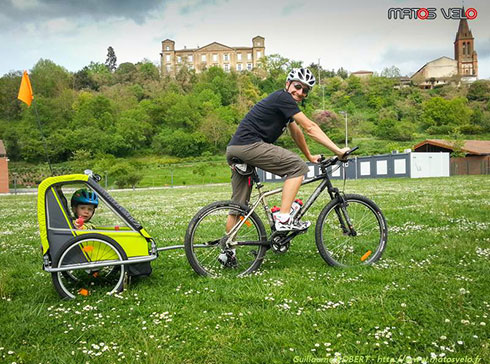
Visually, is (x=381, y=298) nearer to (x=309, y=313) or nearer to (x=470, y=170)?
(x=309, y=313)

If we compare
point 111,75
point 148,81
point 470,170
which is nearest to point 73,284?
point 470,170

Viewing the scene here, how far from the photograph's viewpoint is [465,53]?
156 meters

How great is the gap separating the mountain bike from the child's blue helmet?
125 cm

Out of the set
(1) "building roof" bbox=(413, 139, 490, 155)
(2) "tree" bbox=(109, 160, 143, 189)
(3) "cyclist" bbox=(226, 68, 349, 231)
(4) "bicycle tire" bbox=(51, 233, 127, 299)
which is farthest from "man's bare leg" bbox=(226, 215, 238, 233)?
(1) "building roof" bbox=(413, 139, 490, 155)

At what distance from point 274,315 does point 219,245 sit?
176cm

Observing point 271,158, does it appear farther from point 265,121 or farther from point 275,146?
point 265,121

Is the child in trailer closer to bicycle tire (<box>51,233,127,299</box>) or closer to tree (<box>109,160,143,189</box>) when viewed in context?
bicycle tire (<box>51,233,127,299</box>)

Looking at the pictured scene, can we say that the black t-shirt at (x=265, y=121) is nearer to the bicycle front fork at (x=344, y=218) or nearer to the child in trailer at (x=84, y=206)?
the bicycle front fork at (x=344, y=218)

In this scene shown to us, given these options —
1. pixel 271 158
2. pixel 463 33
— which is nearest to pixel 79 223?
pixel 271 158

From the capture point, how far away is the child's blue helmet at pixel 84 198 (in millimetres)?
4711

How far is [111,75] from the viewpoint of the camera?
14262cm

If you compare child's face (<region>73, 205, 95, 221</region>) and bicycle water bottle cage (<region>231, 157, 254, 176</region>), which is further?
bicycle water bottle cage (<region>231, 157, 254, 176</region>)

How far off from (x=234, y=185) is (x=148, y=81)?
137542 millimetres

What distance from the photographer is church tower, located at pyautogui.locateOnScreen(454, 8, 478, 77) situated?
154m
